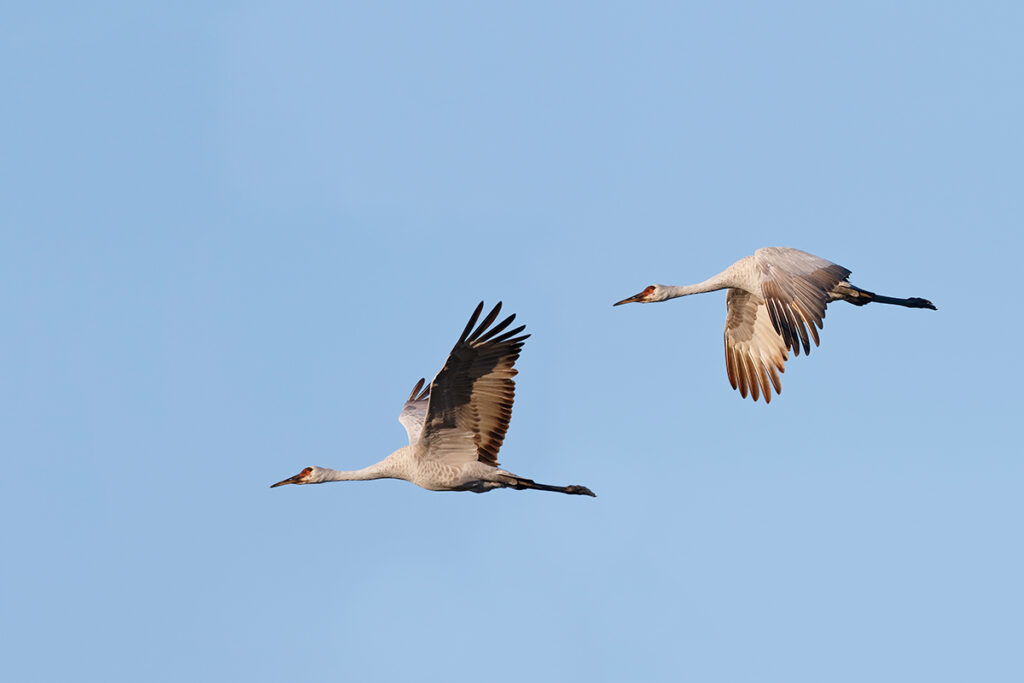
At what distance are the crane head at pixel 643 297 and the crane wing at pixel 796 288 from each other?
1741mm

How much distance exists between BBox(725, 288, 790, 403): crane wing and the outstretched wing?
4.32m

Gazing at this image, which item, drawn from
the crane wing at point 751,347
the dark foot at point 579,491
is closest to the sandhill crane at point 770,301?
the crane wing at point 751,347

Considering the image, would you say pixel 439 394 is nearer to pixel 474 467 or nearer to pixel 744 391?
pixel 474 467

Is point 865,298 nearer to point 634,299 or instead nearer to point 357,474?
point 634,299

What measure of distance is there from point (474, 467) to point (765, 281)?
4411 millimetres

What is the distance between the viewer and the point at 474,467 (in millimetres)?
16578

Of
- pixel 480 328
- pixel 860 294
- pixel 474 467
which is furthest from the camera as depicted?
pixel 860 294

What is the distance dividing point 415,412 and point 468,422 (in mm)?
2990

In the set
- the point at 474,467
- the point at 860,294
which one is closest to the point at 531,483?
the point at 474,467

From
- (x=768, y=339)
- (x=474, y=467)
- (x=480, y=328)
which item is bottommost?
(x=474, y=467)

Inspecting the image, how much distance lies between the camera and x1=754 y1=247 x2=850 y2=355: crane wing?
16.5 metres

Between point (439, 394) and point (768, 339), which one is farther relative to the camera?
point (768, 339)

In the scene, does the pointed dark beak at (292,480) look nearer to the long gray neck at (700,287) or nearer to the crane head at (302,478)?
the crane head at (302,478)

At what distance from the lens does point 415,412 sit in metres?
19.2
